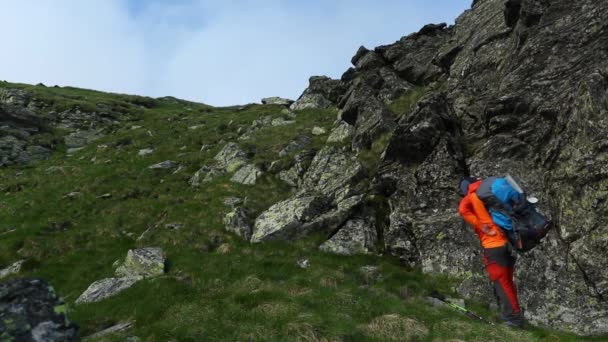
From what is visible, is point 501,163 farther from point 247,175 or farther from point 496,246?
point 247,175

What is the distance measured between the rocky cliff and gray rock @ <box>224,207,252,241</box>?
0.65 metres

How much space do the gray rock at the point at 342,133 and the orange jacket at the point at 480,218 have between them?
2015 cm

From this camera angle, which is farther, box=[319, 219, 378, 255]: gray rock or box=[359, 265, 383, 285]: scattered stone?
box=[319, 219, 378, 255]: gray rock

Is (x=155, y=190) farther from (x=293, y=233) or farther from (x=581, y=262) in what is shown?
(x=581, y=262)

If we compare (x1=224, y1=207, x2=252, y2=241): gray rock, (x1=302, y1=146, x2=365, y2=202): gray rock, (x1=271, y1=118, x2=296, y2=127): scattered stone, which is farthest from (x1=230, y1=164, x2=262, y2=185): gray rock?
(x1=271, y1=118, x2=296, y2=127): scattered stone

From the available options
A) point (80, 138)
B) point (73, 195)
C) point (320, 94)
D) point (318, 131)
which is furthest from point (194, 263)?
point (80, 138)

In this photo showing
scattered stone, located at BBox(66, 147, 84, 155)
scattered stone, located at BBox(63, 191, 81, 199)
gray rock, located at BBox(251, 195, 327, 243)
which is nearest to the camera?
gray rock, located at BBox(251, 195, 327, 243)

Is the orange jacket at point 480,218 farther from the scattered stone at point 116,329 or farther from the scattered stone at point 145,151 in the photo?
the scattered stone at point 145,151

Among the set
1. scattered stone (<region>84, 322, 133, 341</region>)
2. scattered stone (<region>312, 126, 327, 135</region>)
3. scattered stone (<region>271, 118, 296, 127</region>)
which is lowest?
scattered stone (<region>84, 322, 133, 341</region>)

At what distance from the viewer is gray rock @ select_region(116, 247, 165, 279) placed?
19688 mm

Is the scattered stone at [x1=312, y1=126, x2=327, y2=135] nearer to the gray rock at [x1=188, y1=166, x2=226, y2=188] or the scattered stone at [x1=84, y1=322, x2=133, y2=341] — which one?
the gray rock at [x1=188, y1=166, x2=226, y2=188]

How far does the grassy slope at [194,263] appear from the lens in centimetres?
1345

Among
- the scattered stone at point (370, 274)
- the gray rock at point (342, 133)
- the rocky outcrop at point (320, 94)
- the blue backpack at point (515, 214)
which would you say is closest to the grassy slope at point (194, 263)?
the scattered stone at point (370, 274)

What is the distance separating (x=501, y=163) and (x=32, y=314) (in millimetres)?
18494
